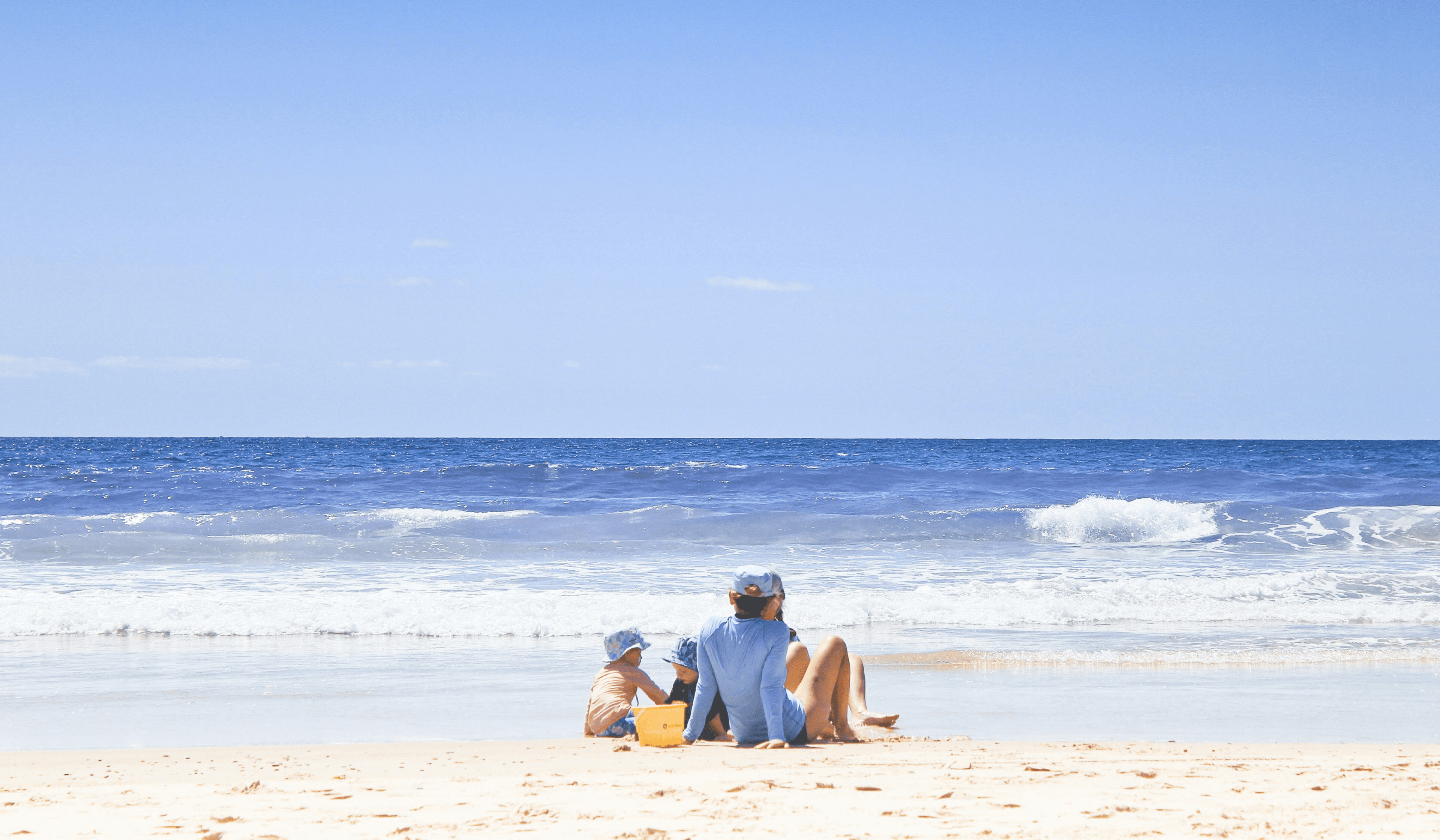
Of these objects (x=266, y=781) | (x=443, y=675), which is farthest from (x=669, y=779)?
(x=443, y=675)

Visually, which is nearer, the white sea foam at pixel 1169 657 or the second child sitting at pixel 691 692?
the second child sitting at pixel 691 692

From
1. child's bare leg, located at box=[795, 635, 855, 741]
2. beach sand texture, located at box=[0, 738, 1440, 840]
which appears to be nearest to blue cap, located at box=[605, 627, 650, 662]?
beach sand texture, located at box=[0, 738, 1440, 840]

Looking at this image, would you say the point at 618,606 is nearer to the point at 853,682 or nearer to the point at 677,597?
the point at 677,597

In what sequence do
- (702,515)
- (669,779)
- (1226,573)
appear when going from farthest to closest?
1. (702,515)
2. (1226,573)
3. (669,779)

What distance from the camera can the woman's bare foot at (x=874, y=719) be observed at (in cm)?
586

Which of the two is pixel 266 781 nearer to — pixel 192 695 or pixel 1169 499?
pixel 192 695

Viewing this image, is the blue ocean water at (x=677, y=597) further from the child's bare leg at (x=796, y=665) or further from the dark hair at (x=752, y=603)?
the dark hair at (x=752, y=603)

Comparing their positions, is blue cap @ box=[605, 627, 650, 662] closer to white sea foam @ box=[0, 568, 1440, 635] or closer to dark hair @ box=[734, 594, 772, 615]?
dark hair @ box=[734, 594, 772, 615]

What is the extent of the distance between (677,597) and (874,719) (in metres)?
5.16

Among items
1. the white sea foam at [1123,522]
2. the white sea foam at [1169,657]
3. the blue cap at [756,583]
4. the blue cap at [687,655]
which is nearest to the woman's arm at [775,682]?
the blue cap at [756,583]

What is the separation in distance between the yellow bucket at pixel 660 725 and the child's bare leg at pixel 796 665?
0.67 metres

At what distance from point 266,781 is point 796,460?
1561 inches

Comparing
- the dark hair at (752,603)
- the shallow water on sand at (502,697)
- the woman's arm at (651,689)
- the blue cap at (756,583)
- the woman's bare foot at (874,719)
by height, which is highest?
the blue cap at (756,583)

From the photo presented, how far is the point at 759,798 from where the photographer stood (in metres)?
4.12
